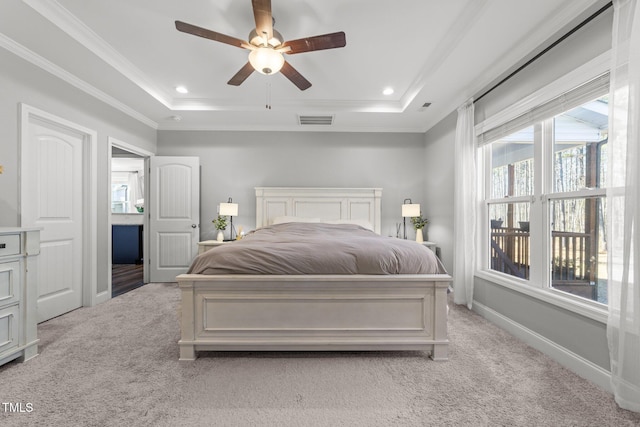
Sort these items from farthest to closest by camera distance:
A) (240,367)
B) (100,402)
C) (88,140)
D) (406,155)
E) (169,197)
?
(406,155) → (169,197) → (88,140) → (240,367) → (100,402)

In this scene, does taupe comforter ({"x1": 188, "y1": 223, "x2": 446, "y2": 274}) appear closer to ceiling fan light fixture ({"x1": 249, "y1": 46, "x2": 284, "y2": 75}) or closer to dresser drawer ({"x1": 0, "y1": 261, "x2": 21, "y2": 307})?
dresser drawer ({"x1": 0, "y1": 261, "x2": 21, "y2": 307})

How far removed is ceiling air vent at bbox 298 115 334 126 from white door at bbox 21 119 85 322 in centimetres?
268

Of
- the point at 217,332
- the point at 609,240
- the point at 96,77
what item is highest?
the point at 96,77

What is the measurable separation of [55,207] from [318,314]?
2931 mm

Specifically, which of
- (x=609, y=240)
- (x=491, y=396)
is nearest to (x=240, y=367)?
(x=491, y=396)

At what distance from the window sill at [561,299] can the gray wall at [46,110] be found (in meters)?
4.37

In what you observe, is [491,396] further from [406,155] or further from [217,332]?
[406,155]

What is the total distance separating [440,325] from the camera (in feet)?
6.53

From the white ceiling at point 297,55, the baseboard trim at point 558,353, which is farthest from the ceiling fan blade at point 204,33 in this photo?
the baseboard trim at point 558,353

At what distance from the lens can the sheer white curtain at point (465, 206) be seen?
303cm

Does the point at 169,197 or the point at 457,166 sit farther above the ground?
the point at 457,166

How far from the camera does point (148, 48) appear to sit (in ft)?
8.64

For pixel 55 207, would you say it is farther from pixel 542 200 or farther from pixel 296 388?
pixel 542 200

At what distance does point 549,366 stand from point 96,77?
4.74 m
